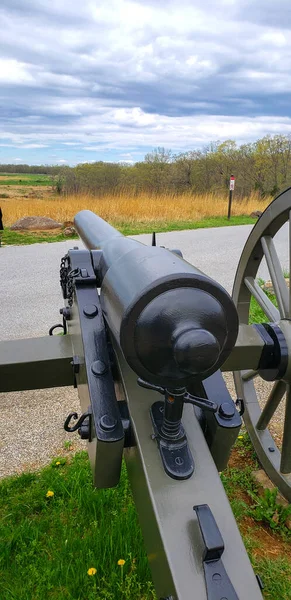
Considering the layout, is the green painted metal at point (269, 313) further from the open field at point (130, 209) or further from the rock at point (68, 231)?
the open field at point (130, 209)

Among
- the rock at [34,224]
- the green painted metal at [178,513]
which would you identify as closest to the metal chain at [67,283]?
the green painted metal at [178,513]

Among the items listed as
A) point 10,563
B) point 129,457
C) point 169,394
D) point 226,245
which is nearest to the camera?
point 169,394

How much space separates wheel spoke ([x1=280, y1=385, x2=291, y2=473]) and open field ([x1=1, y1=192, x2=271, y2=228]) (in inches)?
357

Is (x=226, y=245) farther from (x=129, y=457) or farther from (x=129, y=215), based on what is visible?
(x=129, y=457)

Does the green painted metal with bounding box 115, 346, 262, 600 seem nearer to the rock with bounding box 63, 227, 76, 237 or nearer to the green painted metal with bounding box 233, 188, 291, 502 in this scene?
the green painted metal with bounding box 233, 188, 291, 502

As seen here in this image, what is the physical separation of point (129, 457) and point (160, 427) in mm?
175

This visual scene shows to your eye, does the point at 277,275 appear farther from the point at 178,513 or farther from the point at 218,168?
the point at 218,168

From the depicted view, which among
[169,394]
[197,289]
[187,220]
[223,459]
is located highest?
[197,289]

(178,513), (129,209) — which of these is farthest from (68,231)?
(178,513)

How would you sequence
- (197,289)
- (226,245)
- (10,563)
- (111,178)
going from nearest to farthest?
(197,289) → (10,563) → (226,245) → (111,178)

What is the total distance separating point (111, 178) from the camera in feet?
70.4

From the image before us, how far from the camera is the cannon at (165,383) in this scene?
91 centimetres

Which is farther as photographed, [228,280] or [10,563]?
[228,280]

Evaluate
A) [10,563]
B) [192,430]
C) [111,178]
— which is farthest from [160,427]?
[111,178]
